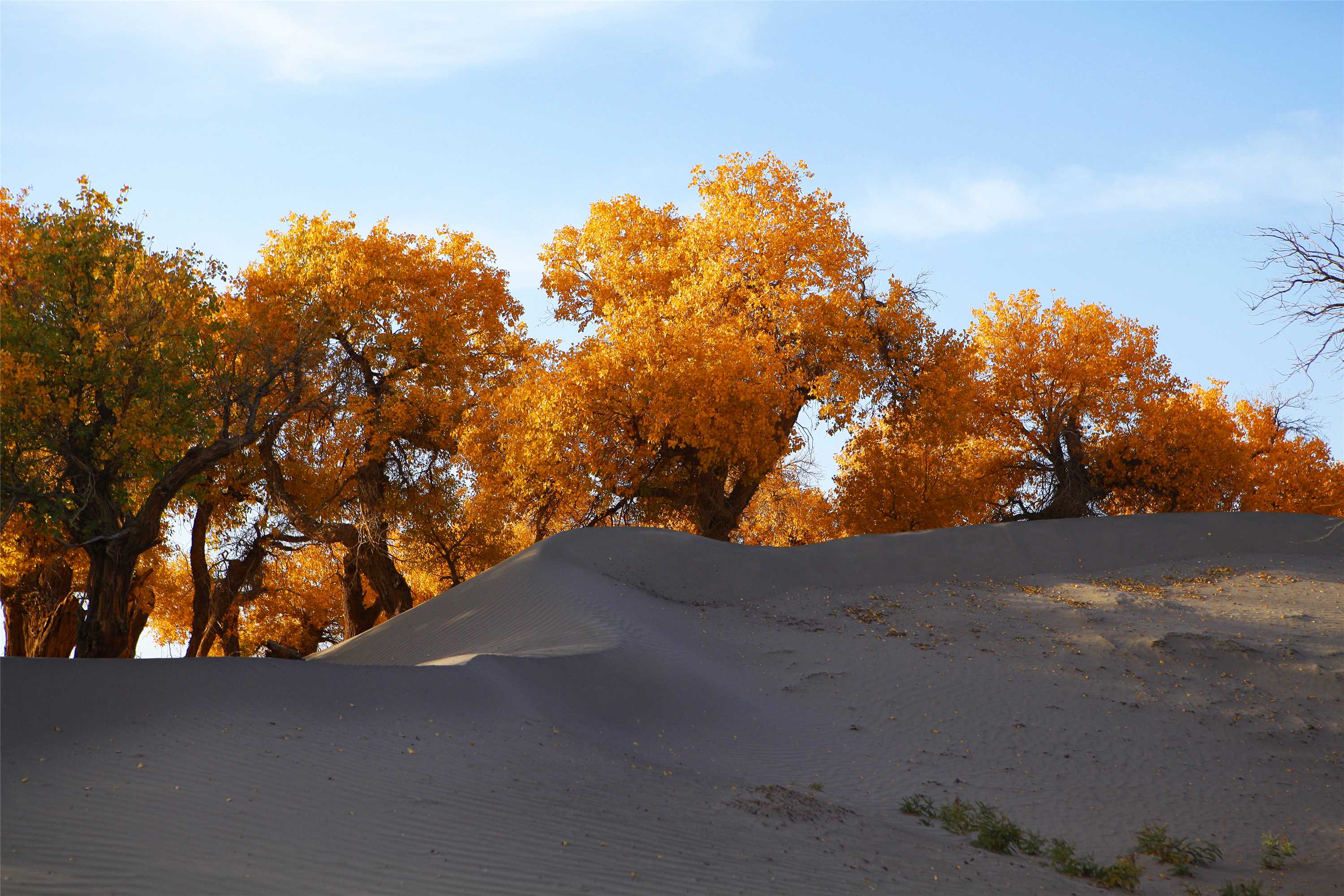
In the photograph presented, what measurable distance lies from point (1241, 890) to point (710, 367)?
643 inches

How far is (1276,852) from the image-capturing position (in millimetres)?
10305

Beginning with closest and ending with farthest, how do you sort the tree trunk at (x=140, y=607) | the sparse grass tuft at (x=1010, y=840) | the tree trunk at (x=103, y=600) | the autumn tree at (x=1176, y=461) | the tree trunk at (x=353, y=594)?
the sparse grass tuft at (x=1010, y=840)
the tree trunk at (x=103, y=600)
the tree trunk at (x=140, y=607)
the tree trunk at (x=353, y=594)
the autumn tree at (x=1176, y=461)

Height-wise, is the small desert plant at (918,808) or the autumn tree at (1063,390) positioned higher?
the autumn tree at (1063,390)

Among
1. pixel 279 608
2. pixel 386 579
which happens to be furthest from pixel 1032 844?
pixel 279 608

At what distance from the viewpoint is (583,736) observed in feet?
39.1

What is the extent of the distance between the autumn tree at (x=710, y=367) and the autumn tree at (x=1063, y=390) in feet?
28.9

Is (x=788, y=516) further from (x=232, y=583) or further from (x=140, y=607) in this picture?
(x=140, y=607)

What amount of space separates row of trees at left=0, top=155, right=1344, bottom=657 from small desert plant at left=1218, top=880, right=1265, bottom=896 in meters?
16.0

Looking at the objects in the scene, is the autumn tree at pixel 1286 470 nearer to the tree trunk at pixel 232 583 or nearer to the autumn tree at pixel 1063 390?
the autumn tree at pixel 1063 390

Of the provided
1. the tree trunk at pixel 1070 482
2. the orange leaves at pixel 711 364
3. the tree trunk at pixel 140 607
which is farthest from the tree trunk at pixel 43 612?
the tree trunk at pixel 1070 482


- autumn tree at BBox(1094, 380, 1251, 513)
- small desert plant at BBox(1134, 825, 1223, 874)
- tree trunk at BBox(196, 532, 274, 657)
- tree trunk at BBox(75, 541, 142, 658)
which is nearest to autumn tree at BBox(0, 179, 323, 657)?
tree trunk at BBox(75, 541, 142, 658)

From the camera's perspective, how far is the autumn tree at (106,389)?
52.6 feet

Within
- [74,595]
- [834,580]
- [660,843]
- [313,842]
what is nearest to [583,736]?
[660,843]

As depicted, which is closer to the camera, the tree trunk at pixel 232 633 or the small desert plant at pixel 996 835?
the small desert plant at pixel 996 835
